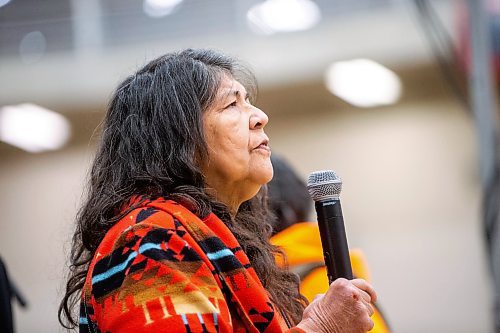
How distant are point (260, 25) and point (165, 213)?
778 centimetres

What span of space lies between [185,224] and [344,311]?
11.3 inches

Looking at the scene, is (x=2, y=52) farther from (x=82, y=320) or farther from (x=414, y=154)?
(x=82, y=320)

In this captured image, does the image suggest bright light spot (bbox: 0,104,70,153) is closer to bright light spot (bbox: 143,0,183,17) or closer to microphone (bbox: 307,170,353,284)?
bright light spot (bbox: 143,0,183,17)

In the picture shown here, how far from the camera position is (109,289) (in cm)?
134

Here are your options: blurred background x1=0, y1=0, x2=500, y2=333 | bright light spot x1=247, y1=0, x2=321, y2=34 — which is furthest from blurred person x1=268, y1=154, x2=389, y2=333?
bright light spot x1=247, y1=0, x2=321, y2=34

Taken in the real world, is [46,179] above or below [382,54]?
below

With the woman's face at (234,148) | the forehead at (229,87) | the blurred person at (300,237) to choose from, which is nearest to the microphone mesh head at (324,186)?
the woman's face at (234,148)

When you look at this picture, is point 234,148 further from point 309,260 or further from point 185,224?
point 309,260

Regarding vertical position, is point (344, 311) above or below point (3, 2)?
below

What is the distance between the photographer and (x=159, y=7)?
9.45 meters

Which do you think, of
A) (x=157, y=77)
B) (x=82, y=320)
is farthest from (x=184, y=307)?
(x=157, y=77)

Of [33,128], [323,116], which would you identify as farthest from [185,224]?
[33,128]

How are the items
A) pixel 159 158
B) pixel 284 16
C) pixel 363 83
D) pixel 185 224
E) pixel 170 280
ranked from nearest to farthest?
pixel 170 280, pixel 185 224, pixel 159 158, pixel 284 16, pixel 363 83

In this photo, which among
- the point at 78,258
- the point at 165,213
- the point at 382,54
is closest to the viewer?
the point at 165,213
